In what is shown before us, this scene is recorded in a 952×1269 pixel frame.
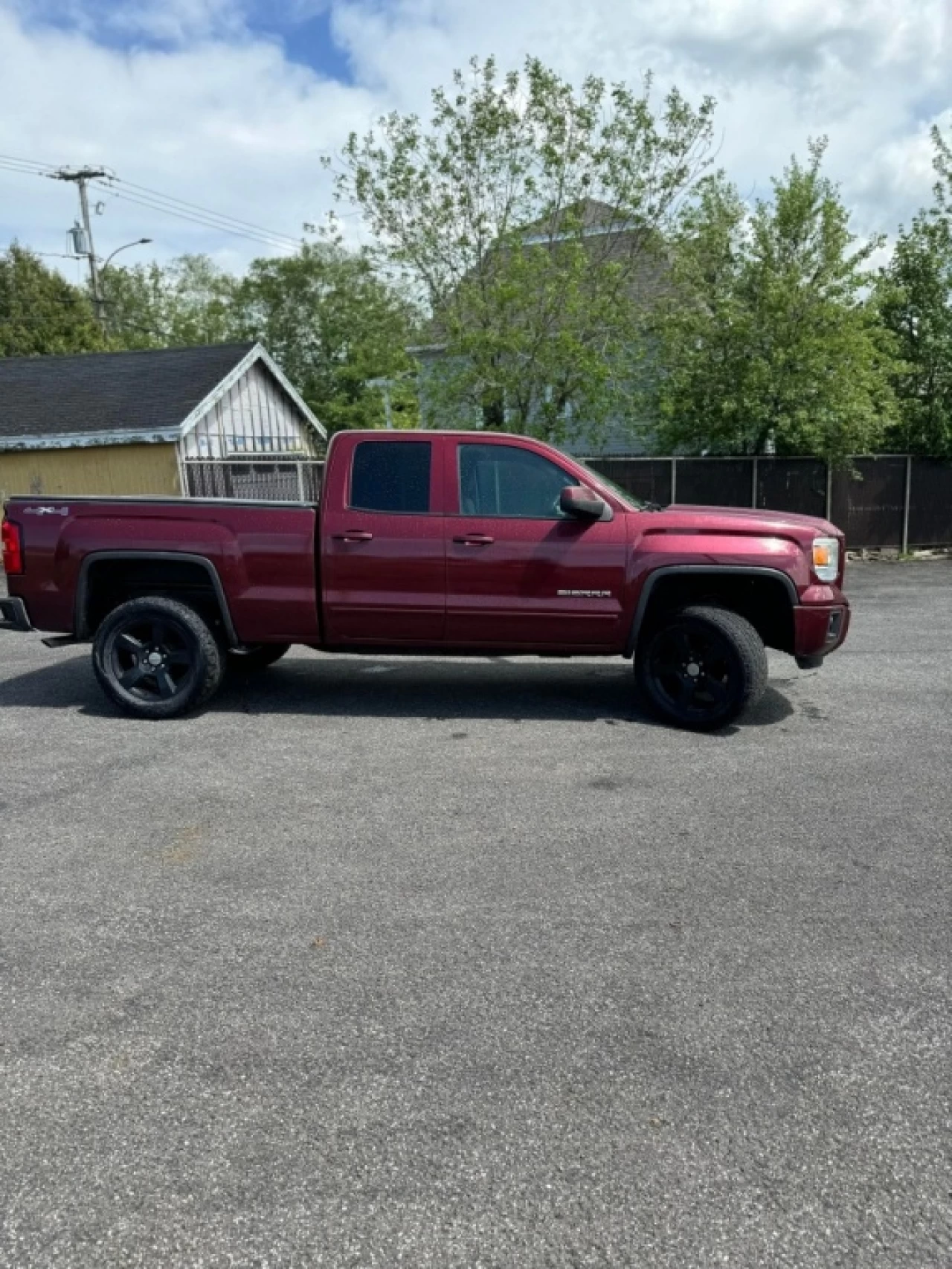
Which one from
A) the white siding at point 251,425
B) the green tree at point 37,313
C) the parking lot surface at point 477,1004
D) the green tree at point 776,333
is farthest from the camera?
the green tree at point 37,313

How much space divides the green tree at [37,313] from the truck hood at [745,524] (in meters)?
38.0

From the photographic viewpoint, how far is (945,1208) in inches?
85.5

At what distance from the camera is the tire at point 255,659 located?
756 centimetres

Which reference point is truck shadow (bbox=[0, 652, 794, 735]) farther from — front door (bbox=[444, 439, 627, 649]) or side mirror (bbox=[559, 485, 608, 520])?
side mirror (bbox=[559, 485, 608, 520])

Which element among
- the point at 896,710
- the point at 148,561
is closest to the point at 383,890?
the point at 148,561

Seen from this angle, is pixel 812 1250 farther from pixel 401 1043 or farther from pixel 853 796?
pixel 853 796

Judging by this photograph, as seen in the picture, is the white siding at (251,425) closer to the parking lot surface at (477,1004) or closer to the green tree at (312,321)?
the green tree at (312,321)

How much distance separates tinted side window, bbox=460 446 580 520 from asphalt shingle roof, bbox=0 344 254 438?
39.1 feet

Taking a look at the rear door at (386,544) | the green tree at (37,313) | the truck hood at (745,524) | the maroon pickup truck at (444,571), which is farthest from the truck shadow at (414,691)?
the green tree at (37,313)

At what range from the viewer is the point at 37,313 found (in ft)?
128

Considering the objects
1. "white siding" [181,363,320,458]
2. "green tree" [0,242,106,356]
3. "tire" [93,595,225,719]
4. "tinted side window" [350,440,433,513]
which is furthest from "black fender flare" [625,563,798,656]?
"green tree" [0,242,106,356]

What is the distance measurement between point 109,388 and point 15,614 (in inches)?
556

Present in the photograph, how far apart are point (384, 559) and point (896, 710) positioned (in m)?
3.69

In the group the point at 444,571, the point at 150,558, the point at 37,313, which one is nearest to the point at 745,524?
the point at 444,571
